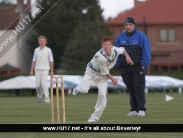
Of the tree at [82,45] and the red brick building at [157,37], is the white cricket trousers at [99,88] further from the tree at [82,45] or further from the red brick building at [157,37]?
the red brick building at [157,37]

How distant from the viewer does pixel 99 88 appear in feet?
44.5

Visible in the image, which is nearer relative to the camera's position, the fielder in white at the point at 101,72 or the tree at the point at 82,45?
the fielder in white at the point at 101,72

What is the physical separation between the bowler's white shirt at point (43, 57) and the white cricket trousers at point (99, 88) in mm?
7351

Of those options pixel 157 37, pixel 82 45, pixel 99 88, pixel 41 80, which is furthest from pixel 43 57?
pixel 157 37

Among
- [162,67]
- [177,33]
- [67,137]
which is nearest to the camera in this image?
[67,137]

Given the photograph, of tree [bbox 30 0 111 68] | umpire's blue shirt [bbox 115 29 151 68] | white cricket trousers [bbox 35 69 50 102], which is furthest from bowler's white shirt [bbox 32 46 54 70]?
tree [bbox 30 0 111 68]

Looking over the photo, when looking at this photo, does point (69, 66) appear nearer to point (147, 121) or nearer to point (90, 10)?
point (90, 10)

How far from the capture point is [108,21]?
6569 cm

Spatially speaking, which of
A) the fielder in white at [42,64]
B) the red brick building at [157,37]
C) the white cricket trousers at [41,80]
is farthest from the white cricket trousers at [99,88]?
the red brick building at [157,37]

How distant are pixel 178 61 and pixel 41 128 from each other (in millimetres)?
52901

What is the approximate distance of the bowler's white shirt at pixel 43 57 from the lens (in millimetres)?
21016

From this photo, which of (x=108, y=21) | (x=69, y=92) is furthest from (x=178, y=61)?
(x=69, y=92)

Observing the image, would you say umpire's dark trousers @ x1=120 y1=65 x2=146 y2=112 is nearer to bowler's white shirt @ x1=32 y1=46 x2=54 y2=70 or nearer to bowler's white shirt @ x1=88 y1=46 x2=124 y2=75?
bowler's white shirt @ x1=88 y1=46 x2=124 y2=75

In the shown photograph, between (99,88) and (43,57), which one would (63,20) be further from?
(99,88)
